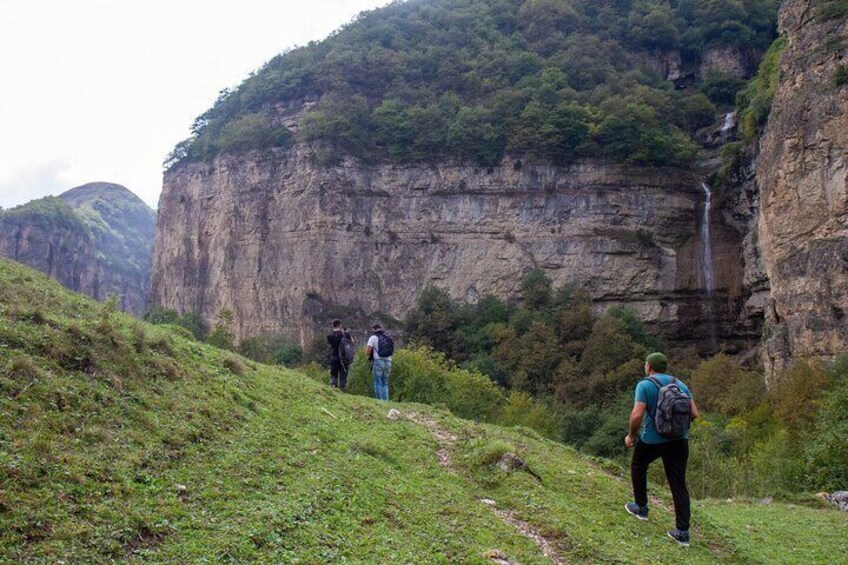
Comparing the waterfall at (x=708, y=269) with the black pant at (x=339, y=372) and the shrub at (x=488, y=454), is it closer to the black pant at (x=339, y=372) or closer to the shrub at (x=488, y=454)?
the black pant at (x=339, y=372)

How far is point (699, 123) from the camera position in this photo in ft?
184

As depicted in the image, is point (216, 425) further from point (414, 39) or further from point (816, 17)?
point (414, 39)

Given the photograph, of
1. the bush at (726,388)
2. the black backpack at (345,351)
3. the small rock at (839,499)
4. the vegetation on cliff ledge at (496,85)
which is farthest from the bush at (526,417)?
the vegetation on cliff ledge at (496,85)

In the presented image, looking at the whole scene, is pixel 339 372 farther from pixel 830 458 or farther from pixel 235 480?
pixel 830 458

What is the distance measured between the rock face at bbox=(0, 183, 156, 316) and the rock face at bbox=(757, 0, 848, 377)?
53.5m

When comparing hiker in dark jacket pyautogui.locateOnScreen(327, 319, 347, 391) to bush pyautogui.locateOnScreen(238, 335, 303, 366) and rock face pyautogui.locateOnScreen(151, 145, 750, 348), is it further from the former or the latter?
rock face pyautogui.locateOnScreen(151, 145, 750, 348)

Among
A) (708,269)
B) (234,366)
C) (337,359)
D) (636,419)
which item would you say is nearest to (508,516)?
(636,419)

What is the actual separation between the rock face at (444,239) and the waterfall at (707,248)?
0.43 meters

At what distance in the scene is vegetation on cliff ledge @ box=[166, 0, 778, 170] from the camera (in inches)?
2089

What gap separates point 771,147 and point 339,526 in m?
32.6

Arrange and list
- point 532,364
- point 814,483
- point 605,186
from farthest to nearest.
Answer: point 605,186, point 532,364, point 814,483

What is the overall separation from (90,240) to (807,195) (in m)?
97.2

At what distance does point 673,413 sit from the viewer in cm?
714

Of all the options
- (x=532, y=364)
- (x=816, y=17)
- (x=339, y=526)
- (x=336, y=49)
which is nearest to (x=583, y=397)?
(x=532, y=364)
